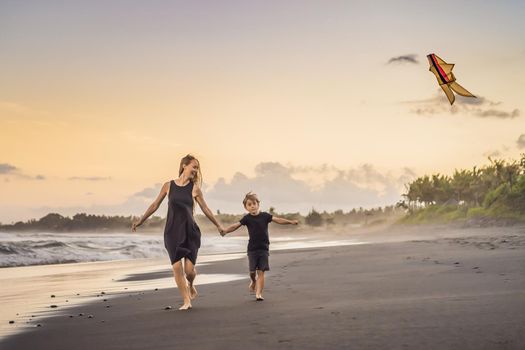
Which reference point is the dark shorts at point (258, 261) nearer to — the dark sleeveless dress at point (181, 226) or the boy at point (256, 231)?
the boy at point (256, 231)

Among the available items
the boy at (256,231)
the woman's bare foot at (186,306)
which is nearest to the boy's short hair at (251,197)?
the boy at (256,231)

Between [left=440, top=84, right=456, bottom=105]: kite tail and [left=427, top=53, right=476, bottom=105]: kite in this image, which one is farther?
[left=427, top=53, right=476, bottom=105]: kite

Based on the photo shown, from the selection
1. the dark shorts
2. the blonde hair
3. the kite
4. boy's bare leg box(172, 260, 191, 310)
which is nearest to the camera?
boy's bare leg box(172, 260, 191, 310)

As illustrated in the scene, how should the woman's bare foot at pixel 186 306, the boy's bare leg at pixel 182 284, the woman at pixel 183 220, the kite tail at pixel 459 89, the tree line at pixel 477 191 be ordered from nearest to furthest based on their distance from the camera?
the woman's bare foot at pixel 186 306
the boy's bare leg at pixel 182 284
the woman at pixel 183 220
the kite tail at pixel 459 89
the tree line at pixel 477 191

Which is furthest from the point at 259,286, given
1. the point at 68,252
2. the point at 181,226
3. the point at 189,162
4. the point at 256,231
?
the point at 68,252

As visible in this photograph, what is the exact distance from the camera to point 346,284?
10242 millimetres

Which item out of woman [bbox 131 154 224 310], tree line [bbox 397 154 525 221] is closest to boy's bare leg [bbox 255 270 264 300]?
woman [bbox 131 154 224 310]

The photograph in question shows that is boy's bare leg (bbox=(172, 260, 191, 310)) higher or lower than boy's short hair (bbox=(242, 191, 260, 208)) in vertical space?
lower

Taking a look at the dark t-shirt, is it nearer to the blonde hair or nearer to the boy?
the boy

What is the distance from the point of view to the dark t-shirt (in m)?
9.16

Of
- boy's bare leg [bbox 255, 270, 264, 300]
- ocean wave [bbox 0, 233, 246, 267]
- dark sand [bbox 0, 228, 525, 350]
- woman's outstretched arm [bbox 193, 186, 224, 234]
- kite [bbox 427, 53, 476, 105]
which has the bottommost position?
dark sand [bbox 0, 228, 525, 350]

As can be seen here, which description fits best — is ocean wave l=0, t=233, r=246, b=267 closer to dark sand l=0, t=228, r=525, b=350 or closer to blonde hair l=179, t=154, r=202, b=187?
dark sand l=0, t=228, r=525, b=350

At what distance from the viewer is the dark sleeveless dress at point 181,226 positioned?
847 cm

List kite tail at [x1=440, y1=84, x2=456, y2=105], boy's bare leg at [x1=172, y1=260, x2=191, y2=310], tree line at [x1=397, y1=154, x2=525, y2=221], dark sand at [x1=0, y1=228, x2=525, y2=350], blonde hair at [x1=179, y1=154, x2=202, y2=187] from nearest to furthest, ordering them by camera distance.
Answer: dark sand at [x1=0, y1=228, x2=525, y2=350] < boy's bare leg at [x1=172, y1=260, x2=191, y2=310] < blonde hair at [x1=179, y1=154, x2=202, y2=187] < kite tail at [x1=440, y1=84, x2=456, y2=105] < tree line at [x1=397, y1=154, x2=525, y2=221]
